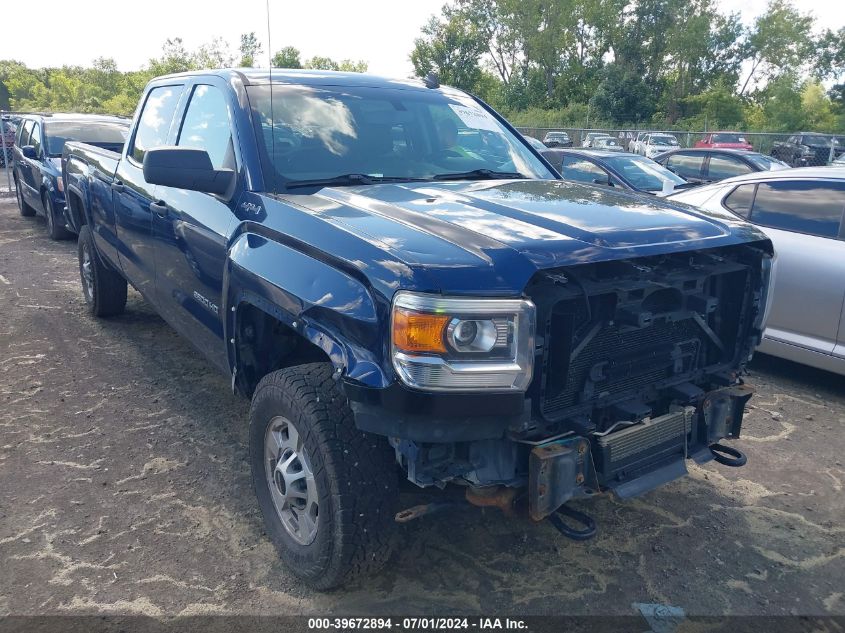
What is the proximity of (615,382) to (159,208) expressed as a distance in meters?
2.72

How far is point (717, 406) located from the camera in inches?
118

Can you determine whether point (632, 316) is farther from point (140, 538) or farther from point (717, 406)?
point (140, 538)

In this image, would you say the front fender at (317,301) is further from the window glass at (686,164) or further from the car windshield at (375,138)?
the window glass at (686,164)

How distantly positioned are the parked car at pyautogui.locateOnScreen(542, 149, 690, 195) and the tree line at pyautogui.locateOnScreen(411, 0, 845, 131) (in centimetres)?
3691

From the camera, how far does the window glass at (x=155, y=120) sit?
443 cm

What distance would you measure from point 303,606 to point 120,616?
68cm

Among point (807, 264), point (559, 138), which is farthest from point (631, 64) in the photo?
point (807, 264)

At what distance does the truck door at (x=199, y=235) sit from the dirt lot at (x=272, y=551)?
2.22 feet

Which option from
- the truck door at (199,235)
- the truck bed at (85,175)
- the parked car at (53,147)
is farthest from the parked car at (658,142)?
the truck door at (199,235)

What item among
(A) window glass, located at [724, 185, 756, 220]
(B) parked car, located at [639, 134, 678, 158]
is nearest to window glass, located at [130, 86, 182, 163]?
(A) window glass, located at [724, 185, 756, 220]

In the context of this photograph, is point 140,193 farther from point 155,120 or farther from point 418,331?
point 418,331

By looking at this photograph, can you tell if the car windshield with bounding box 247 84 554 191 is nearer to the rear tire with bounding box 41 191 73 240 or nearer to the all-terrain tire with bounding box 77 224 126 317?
the all-terrain tire with bounding box 77 224 126 317

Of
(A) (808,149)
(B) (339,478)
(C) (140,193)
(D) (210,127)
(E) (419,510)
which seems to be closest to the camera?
(B) (339,478)

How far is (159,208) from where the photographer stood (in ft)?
13.2
